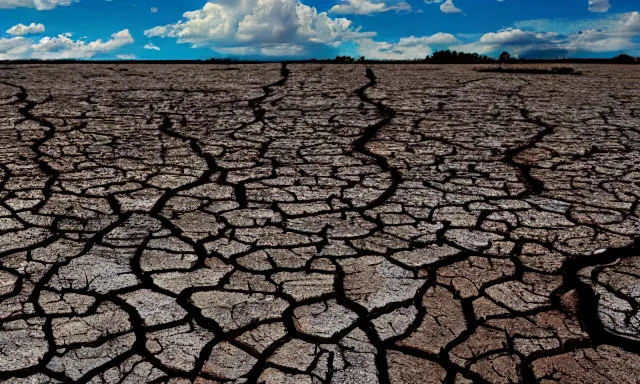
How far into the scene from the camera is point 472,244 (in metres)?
2.22

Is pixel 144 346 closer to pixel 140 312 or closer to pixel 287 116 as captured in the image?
pixel 140 312

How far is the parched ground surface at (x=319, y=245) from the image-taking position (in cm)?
158

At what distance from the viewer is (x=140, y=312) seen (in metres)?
1.77

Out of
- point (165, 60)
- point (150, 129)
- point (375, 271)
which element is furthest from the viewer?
point (165, 60)

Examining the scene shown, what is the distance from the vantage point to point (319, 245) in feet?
7.25

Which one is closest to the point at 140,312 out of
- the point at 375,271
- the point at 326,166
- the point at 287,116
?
the point at 375,271

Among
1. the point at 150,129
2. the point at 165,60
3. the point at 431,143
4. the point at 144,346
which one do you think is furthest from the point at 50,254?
the point at 165,60

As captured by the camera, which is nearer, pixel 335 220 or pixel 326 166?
Answer: pixel 335 220

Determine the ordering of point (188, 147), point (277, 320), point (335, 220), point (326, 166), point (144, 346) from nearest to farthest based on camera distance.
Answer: point (144, 346)
point (277, 320)
point (335, 220)
point (326, 166)
point (188, 147)

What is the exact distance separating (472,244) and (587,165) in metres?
1.31

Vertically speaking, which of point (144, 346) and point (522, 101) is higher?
point (522, 101)

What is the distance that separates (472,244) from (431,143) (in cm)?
146

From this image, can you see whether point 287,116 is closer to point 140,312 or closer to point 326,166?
point 326,166

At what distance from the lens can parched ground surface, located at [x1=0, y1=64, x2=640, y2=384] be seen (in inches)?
62.4
